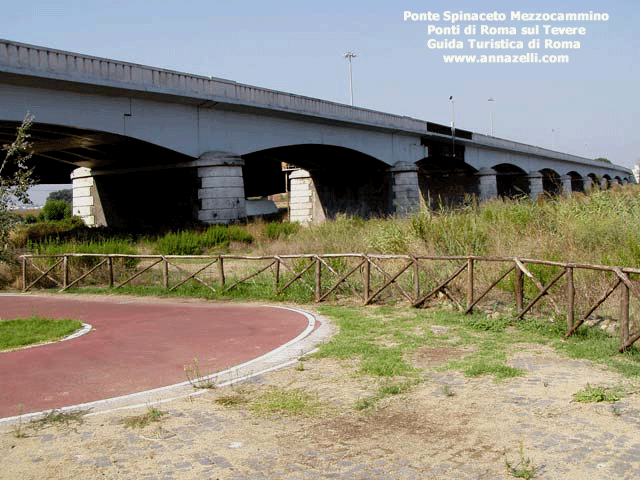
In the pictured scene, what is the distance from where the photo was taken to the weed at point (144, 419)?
6637 millimetres

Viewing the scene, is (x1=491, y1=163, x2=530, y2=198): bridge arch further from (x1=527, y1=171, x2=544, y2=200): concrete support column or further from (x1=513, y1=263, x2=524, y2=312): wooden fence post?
(x1=513, y1=263, x2=524, y2=312): wooden fence post

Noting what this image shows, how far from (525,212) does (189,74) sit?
17.1 meters

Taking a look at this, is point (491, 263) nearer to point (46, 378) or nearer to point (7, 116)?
point (46, 378)

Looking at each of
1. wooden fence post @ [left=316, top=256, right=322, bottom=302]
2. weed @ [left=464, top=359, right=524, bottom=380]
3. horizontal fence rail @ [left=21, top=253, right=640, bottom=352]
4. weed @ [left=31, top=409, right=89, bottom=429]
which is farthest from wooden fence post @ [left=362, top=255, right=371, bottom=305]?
weed @ [left=31, top=409, right=89, bottom=429]

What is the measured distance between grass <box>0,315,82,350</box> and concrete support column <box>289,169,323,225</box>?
34.4 m

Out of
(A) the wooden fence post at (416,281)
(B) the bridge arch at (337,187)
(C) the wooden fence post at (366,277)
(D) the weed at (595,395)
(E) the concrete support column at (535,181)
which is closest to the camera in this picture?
(D) the weed at (595,395)

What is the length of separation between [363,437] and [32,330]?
8419 mm

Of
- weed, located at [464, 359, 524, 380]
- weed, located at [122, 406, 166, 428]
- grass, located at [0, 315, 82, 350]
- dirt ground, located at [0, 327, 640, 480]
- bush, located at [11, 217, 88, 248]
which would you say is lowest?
dirt ground, located at [0, 327, 640, 480]

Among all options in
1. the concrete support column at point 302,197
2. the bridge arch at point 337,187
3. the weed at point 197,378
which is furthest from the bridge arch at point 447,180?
the weed at point 197,378

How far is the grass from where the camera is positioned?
1131cm

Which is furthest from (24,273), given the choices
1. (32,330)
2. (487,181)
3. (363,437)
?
(487,181)

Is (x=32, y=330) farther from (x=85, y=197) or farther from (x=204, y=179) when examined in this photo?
(x=85, y=197)

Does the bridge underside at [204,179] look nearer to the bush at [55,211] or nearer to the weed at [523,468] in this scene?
the bush at [55,211]

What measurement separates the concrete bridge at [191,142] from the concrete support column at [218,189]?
46 mm
